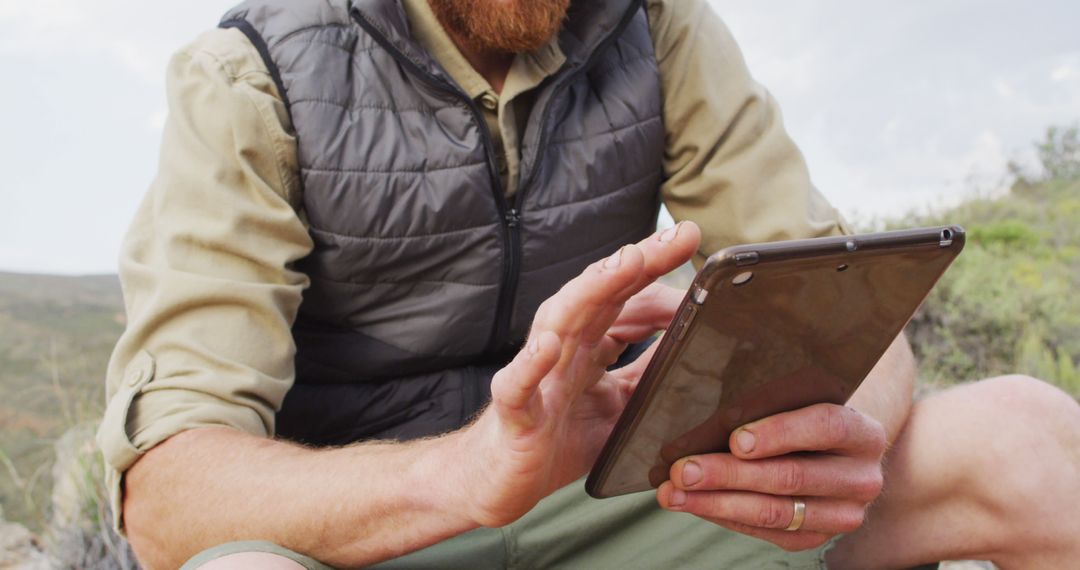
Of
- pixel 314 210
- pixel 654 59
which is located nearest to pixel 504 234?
pixel 314 210

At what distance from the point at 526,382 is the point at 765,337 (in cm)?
35

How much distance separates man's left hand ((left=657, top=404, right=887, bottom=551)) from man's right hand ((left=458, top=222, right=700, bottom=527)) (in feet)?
0.50

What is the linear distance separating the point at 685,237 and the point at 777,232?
107 cm

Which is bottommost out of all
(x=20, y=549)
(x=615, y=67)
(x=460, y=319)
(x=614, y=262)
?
(x=20, y=549)

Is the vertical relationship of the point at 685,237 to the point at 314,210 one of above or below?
above

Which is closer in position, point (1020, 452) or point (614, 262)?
point (614, 262)

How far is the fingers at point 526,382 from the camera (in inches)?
40.7

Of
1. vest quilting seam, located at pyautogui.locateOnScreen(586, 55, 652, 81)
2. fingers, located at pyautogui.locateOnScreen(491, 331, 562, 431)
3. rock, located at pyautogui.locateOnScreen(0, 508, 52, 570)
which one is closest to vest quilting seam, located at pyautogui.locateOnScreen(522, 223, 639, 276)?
vest quilting seam, located at pyautogui.locateOnScreen(586, 55, 652, 81)

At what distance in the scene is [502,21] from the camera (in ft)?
6.27

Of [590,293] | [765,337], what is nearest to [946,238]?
[765,337]

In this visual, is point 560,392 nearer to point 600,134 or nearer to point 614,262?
point 614,262

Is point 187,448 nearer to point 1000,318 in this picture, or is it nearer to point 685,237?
point 685,237

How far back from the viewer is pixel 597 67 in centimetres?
206

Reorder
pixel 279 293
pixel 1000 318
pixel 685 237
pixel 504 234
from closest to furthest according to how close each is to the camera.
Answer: pixel 685 237 < pixel 279 293 < pixel 504 234 < pixel 1000 318
